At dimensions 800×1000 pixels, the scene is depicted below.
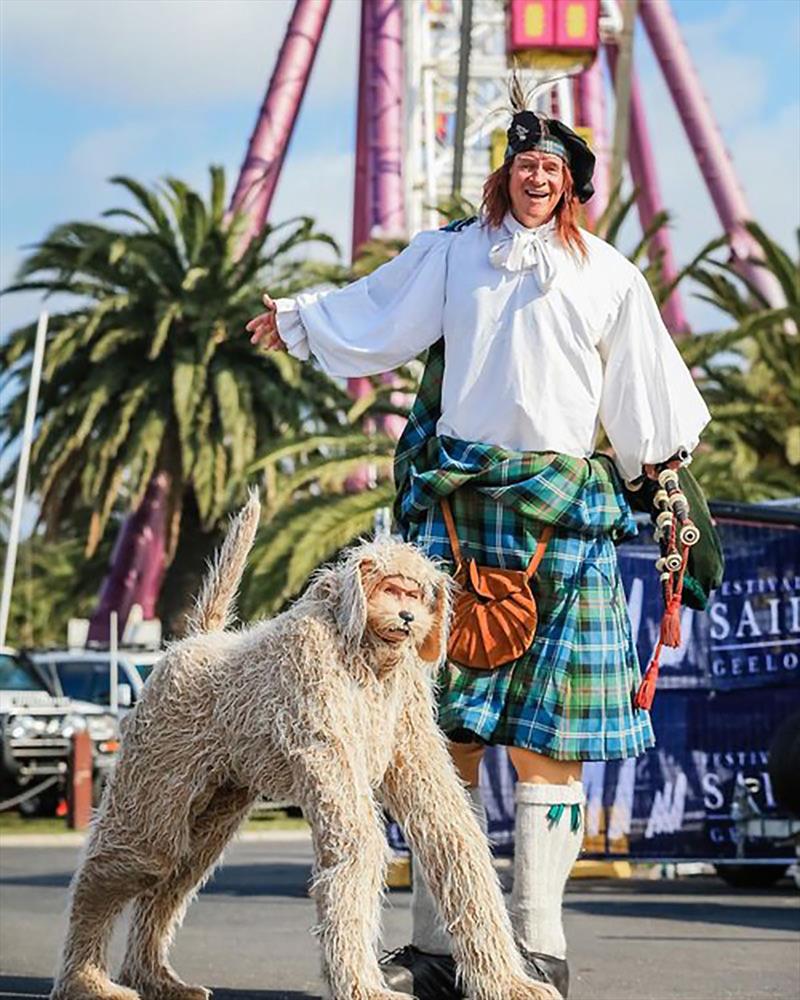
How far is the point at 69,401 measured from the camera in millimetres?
30000

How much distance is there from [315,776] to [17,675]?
60.8 feet

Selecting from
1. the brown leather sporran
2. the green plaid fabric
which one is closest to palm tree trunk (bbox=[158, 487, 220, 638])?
the green plaid fabric

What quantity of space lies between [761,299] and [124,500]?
43.8 ft

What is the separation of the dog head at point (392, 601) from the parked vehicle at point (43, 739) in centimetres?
1573

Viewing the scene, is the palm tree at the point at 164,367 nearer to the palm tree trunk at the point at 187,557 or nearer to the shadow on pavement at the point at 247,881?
the palm tree trunk at the point at 187,557

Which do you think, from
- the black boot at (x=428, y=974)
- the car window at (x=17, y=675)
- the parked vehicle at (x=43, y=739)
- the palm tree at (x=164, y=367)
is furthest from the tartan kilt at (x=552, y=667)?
the palm tree at (x=164, y=367)

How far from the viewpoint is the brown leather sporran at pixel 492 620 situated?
188 inches

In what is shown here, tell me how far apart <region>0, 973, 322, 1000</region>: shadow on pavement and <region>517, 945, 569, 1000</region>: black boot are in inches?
41.5

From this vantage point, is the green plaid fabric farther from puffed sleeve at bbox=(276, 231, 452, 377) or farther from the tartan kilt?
puffed sleeve at bbox=(276, 231, 452, 377)

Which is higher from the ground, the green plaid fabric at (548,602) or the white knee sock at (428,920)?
the green plaid fabric at (548,602)

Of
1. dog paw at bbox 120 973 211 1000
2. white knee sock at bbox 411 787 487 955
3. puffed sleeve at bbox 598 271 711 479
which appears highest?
puffed sleeve at bbox 598 271 711 479

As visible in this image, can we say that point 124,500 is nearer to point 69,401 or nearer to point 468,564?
point 69,401

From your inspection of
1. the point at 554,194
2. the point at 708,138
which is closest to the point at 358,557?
the point at 554,194

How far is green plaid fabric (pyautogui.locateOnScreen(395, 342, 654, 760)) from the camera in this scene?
4.82 m
